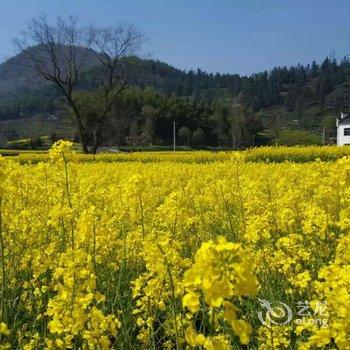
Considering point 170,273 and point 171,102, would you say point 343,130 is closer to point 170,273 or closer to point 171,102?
point 171,102

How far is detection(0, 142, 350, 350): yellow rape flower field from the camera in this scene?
1631mm

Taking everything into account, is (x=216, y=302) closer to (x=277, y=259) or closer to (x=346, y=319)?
(x=346, y=319)

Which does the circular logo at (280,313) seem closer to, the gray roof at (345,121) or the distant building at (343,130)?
the distant building at (343,130)

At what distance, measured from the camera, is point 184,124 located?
288 ft

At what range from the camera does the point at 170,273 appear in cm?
213

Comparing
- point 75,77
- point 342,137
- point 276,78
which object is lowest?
point 342,137

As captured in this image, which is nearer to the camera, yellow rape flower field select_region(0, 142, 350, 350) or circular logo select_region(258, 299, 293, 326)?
yellow rape flower field select_region(0, 142, 350, 350)

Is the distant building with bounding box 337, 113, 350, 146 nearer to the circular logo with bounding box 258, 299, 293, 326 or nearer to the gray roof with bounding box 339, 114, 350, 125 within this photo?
the gray roof with bounding box 339, 114, 350, 125

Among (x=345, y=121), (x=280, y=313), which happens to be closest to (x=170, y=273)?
(x=280, y=313)

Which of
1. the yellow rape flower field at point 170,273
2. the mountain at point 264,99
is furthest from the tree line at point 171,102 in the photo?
the yellow rape flower field at point 170,273

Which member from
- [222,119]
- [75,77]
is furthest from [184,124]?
[75,77]

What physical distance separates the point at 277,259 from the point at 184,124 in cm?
8482

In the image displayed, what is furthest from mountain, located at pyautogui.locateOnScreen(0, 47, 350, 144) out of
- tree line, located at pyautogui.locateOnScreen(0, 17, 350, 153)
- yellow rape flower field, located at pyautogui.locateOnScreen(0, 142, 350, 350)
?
yellow rape flower field, located at pyautogui.locateOnScreen(0, 142, 350, 350)

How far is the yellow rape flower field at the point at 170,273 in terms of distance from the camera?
1.63m
